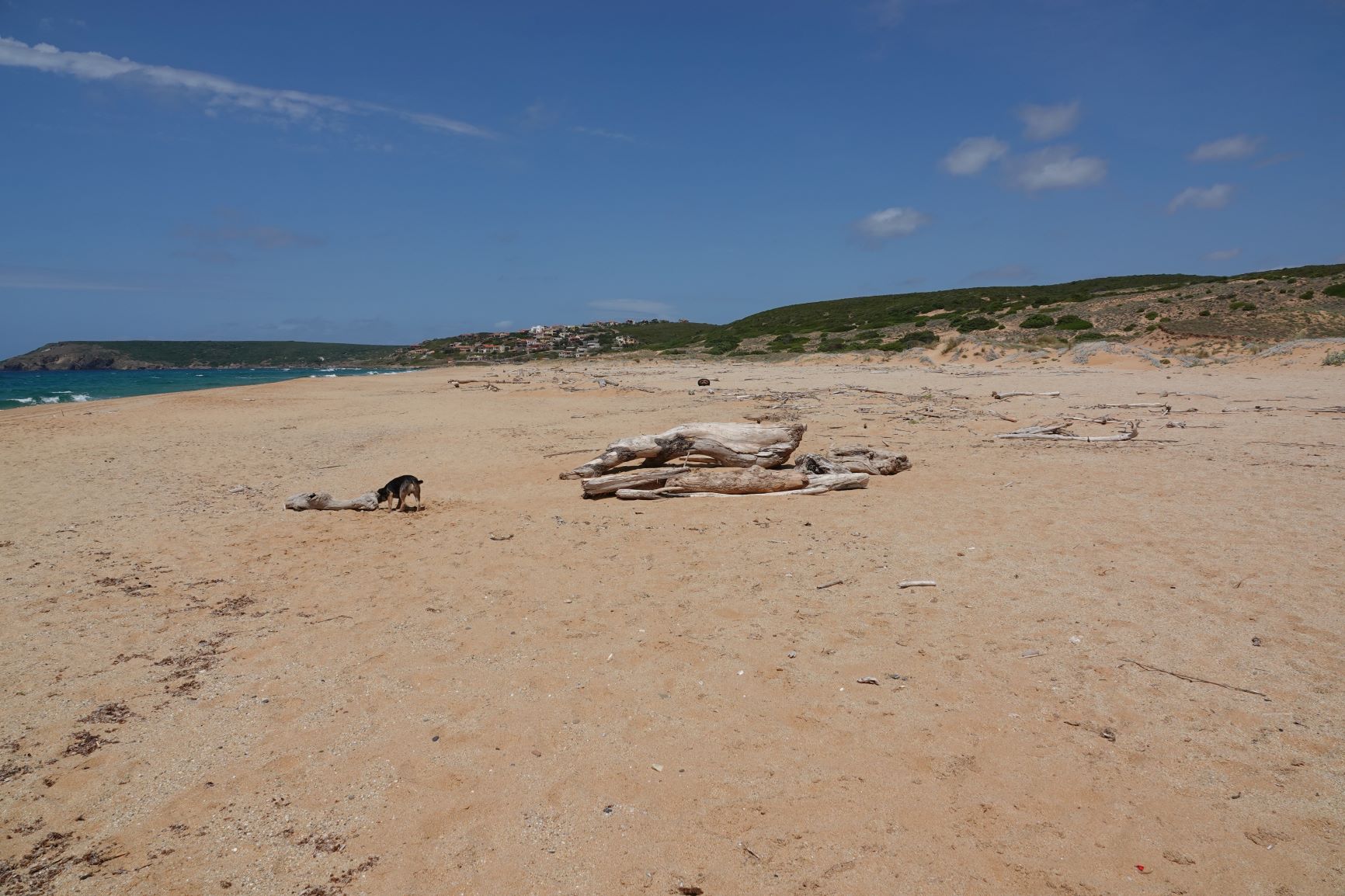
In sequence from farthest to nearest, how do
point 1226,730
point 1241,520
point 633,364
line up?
point 633,364 → point 1241,520 → point 1226,730

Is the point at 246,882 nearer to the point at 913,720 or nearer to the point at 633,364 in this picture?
the point at 913,720

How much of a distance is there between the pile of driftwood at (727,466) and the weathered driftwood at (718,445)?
1 cm

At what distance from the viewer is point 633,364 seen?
46.1 metres

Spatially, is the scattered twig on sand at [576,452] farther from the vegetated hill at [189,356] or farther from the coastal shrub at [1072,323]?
the vegetated hill at [189,356]

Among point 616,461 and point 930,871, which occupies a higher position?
point 616,461

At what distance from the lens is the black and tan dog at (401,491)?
902cm

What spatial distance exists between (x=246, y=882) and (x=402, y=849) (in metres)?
0.63

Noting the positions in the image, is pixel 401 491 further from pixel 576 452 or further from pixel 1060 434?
pixel 1060 434

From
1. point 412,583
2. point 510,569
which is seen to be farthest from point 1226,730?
point 412,583

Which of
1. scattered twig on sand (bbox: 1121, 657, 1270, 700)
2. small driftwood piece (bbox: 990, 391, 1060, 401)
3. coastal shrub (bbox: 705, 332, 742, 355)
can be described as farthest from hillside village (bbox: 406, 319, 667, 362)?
scattered twig on sand (bbox: 1121, 657, 1270, 700)

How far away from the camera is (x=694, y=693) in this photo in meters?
4.29

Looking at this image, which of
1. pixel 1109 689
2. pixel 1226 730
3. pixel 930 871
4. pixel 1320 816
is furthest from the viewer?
pixel 1109 689

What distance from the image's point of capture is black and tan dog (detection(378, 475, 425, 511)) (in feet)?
29.6

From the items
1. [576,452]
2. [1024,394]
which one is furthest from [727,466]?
[1024,394]
